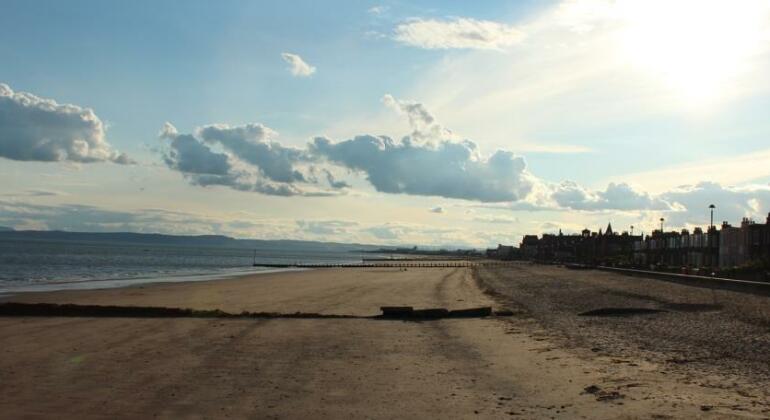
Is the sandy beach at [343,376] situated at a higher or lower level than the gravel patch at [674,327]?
lower

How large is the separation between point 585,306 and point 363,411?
1994 cm

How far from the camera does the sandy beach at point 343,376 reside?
9562 mm

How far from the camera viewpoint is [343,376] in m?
12.3

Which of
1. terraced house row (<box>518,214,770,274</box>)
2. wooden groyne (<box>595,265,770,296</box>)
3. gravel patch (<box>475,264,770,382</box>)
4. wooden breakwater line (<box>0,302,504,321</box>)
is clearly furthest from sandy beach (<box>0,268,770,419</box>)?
terraced house row (<box>518,214,770,274</box>)

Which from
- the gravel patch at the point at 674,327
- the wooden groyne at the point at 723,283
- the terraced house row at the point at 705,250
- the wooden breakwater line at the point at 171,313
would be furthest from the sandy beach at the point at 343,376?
the terraced house row at the point at 705,250

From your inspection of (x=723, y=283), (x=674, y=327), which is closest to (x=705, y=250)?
(x=723, y=283)

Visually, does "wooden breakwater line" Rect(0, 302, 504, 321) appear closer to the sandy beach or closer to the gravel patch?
the sandy beach

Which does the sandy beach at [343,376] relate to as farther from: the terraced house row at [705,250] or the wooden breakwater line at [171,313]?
the terraced house row at [705,250]

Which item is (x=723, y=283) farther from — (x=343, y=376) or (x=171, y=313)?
(x=343, y=376)

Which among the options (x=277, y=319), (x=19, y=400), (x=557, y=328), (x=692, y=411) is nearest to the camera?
(x=692, y=411)

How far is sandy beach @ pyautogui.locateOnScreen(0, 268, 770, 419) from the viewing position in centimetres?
956

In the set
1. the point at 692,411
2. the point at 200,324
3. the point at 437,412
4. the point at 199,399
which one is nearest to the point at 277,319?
the point at 200,324

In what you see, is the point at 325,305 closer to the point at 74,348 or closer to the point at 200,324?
the point at 200,324

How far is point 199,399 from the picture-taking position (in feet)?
33.9
